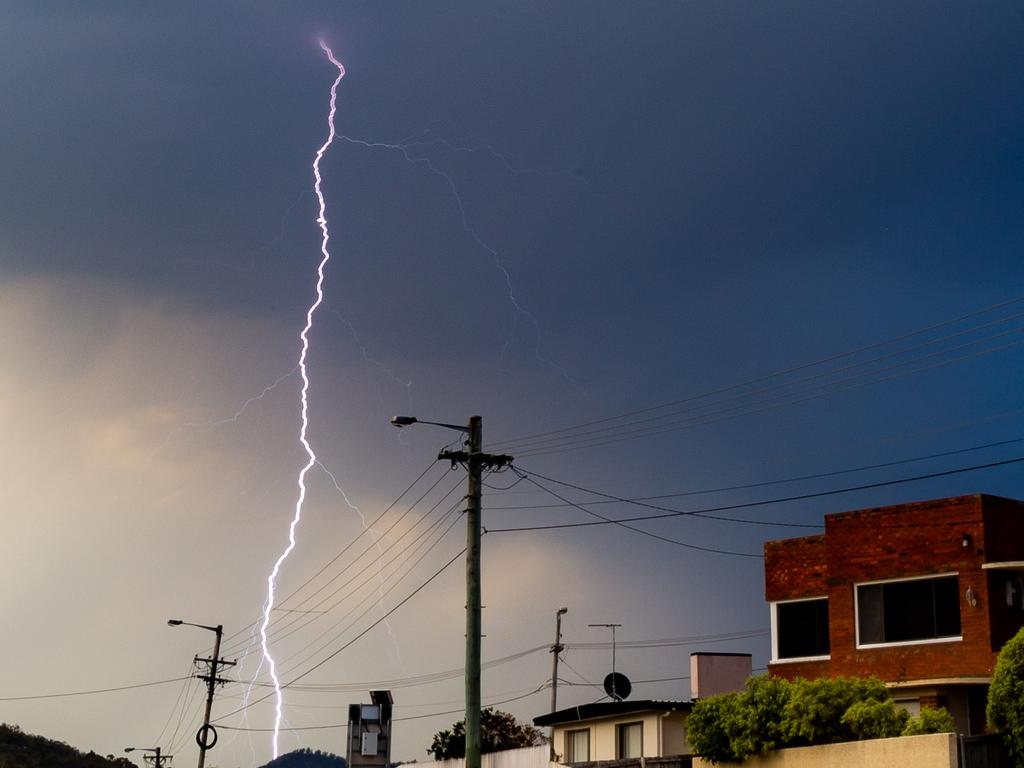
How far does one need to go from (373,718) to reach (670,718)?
447 inches

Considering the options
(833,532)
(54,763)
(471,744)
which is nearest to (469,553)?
(471,744)

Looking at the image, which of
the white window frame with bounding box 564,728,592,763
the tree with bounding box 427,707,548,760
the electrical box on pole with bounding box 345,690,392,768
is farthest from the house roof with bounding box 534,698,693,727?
the tree with bounding box 427,707,548,760

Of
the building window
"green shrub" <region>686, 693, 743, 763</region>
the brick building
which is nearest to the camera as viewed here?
"green shrub" <region>686, 693, 743, 763</region>

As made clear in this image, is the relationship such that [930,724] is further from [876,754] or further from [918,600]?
[918,600]

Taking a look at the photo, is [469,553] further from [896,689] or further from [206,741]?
[206,741]

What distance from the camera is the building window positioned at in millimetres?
35550

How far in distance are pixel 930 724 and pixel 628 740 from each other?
11769mm

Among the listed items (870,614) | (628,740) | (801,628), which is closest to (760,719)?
(870,614)

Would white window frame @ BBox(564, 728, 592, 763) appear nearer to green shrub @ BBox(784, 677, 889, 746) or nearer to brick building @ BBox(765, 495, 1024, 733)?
brick building @ BBox(765, 495, 1024, 733)

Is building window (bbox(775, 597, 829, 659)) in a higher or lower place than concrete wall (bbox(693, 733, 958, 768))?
higher

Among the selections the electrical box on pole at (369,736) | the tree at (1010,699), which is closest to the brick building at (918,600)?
the tree at (1010,699)

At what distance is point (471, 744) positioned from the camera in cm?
3009

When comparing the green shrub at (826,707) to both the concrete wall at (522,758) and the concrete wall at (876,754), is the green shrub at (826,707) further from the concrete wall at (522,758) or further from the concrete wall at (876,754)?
the concrete wall at (522,758)

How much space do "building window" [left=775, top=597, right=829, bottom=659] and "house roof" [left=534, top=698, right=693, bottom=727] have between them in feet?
11.8
